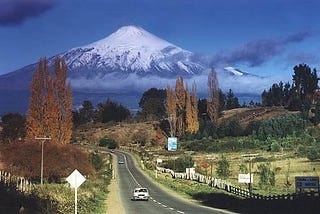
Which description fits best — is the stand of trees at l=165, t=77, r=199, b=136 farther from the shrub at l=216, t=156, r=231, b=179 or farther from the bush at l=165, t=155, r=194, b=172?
the shrub at l=216, t=156, r=231, b=179

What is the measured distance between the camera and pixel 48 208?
30125mm

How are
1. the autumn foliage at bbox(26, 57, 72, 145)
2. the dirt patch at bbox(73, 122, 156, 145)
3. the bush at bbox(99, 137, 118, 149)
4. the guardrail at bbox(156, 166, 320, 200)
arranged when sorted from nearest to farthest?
1. the guardrail at bbox(156, 166, 320, 200)
2. the autumn foliage at bbox(26, 57, 72, 145)
3. the bush at bbox(99, 137, 118, 149)
4. the dirt patch at bbox(73, 122, 156, 145)

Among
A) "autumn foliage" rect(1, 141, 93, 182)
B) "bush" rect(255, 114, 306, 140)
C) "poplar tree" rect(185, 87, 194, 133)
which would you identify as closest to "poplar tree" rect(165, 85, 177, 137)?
"poplar tree" rect(185, 87, 194, 133)

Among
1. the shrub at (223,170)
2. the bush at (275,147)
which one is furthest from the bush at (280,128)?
the shrub at (223,170)

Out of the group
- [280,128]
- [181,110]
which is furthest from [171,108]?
[280,128]

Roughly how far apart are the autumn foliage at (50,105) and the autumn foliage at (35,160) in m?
9.54

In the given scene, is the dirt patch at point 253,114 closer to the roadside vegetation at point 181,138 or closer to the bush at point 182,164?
the roadside vegetation at point 181,138

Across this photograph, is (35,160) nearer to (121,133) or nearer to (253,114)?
(253,114)

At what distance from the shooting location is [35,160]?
190ft

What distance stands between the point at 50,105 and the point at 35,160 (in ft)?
47.9

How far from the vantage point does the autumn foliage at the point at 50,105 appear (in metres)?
71.8

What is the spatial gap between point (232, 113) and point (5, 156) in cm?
12150

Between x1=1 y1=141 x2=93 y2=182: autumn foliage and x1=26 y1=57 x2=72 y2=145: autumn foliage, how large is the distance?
9539 mm

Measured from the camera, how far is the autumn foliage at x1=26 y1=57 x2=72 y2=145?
71812 mm
